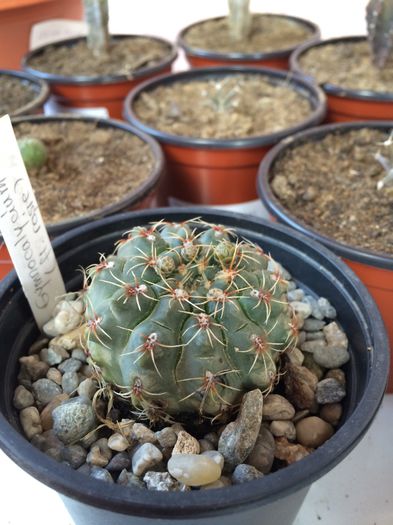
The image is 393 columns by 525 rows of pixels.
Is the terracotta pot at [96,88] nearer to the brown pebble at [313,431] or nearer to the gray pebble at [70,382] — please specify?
the gray pebble at [70,382]

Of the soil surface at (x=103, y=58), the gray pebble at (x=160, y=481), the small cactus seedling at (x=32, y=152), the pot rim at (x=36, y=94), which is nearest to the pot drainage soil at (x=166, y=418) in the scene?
the gray pebble at (x=160, y=481)

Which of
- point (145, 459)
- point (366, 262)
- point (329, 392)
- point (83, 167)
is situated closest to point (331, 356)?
point (329, 392)

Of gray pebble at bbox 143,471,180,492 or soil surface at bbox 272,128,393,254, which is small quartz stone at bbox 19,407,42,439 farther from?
soil surface at bbox 272,128,393,254

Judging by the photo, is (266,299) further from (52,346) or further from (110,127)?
(110,127)

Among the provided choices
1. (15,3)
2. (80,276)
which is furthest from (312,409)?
(15,3)

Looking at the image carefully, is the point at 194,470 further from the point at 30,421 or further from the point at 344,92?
the point at 344,92

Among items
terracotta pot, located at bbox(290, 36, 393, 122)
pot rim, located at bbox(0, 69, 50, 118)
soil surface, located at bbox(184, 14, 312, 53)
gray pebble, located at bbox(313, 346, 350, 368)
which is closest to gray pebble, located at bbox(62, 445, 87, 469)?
gray pebble, located at bbox(313, 346, 350, 368)
